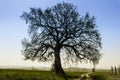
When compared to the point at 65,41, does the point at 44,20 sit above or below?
above

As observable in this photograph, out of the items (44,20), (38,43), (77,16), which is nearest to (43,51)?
(38,43)

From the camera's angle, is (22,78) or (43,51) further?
(43,51)

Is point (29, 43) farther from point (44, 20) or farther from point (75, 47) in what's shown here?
point (75, 47)

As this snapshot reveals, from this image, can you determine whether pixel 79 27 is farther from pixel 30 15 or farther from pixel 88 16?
pixel 30 15

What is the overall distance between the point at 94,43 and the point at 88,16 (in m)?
4.95

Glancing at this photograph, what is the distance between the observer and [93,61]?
48438 mm

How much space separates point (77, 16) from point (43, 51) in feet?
27.8

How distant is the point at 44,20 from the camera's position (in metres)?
49.8

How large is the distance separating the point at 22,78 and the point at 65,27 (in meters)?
24.8

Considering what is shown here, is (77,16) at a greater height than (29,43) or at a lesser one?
greater

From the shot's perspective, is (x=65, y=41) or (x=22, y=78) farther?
(x=65, y=41)

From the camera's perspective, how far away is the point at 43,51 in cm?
4922

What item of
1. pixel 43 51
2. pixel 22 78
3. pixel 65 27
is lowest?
pixel 22 78

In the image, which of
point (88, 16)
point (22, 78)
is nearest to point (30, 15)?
point (88, 16)
